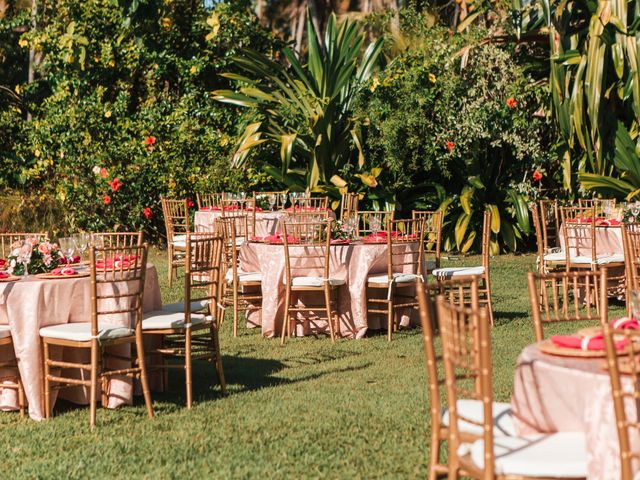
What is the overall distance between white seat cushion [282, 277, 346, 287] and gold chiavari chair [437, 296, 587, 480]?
492 centimetres

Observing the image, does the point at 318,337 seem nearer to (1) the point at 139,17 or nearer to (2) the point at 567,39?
(2) the point at 567,39

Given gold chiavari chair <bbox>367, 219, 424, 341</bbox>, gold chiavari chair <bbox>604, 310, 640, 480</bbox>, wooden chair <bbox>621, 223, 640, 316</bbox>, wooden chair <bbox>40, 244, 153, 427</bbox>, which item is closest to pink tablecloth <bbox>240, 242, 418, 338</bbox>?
gold chiavari chair <bbox>367, 219, 424, 341</bbox>

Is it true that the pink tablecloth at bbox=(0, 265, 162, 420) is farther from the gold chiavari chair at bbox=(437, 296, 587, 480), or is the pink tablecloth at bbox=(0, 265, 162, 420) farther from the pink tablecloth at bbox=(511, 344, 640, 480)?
the pink tablecloth at bbox=(511, 344, 640, 480)

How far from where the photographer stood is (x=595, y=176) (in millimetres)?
13742

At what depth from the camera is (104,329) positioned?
5.79m

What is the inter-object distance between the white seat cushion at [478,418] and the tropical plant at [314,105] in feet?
36.2

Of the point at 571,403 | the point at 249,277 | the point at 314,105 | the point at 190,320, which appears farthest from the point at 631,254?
the point at 314,105

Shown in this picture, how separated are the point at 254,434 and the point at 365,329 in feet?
11.0

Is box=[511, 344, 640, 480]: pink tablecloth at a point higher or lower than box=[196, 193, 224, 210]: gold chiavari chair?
lower

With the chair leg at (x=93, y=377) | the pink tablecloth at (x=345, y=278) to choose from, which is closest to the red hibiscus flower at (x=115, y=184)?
the pink tablecloth at (x=345, y=278)

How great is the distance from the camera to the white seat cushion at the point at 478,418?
369cm

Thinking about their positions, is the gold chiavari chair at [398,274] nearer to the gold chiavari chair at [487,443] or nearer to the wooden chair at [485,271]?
the wooden chair at [485,271]

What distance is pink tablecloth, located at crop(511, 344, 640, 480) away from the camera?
3.19 m

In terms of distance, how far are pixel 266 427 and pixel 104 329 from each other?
3.57ft
